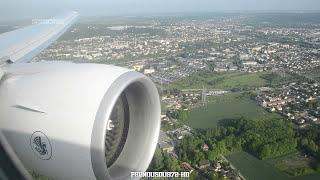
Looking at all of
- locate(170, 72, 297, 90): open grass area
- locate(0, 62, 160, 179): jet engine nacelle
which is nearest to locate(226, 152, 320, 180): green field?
locate(0, 62, 160, 179): jet engine nacelle

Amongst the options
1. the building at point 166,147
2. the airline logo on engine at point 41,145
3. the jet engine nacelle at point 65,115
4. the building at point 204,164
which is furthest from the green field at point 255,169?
the airline logo on engine at point 41,145

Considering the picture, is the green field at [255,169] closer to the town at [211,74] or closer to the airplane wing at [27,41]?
the town at [211,74]

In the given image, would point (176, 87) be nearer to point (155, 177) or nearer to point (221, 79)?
point (221, 79)

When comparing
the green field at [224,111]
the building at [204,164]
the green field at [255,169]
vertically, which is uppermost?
the building at [204,164]

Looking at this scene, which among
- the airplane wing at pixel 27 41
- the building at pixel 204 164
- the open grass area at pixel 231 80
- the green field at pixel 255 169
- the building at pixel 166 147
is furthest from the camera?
the open grass area at pixel 231 80

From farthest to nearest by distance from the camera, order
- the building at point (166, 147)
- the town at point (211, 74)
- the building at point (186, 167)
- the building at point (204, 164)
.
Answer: the town at point (211, 74)
the building at point (166, 147)
the building at point (204, 164)
the building at point (186, 167)

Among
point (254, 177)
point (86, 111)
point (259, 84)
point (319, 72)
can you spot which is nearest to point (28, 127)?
point (86, 111)
